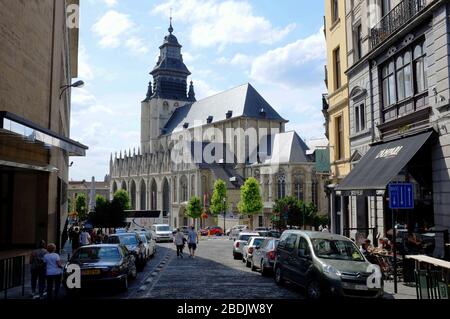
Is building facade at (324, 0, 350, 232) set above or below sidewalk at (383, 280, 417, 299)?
above

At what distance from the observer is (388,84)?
19016mm

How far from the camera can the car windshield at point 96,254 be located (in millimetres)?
13336

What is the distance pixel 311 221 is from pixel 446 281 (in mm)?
49293

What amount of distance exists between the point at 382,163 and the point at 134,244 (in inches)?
411

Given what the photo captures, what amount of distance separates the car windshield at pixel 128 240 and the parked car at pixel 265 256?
17.4ft

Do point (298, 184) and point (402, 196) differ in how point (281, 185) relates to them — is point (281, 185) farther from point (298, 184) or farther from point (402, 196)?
point (402, 196)

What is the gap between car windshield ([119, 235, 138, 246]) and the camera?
19500 millimetres

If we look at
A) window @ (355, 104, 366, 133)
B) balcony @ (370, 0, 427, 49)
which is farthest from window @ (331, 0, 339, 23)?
window @ (355, 104, 366, 133)

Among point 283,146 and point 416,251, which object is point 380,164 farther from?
point 283,146

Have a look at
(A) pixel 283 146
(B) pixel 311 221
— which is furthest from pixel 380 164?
(A) pixel 283 146

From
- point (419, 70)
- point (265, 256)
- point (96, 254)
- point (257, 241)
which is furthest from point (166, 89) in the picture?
point (96, 254)

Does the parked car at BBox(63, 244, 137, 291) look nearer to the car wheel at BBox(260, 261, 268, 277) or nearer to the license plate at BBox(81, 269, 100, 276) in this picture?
the license plate at BBox(81, 269, 100, 276)

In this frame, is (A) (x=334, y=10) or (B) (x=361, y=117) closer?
(B) (x=361, y=117)

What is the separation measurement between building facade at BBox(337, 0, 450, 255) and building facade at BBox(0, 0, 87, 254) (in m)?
11.7
